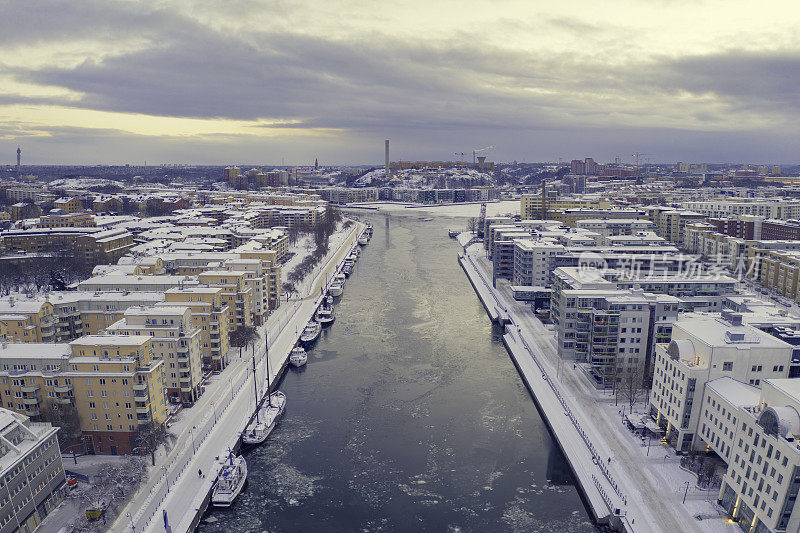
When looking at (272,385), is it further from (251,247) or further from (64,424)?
(251,247)

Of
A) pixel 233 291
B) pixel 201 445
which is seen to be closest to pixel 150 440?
pixel 201 445

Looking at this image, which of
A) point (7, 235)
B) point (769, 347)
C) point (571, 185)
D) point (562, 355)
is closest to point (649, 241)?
point (562, 355)

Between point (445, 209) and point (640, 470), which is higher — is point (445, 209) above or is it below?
above

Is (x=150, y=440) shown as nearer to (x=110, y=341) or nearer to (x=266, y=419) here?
(x=110, y=341)

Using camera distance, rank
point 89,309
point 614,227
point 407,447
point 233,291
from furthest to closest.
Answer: point 614,227, point 233,291, point 89,309, point 407,447

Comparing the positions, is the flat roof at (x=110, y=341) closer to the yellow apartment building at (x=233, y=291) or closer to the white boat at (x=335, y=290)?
the yellow apartment building at (x=233, y=291)

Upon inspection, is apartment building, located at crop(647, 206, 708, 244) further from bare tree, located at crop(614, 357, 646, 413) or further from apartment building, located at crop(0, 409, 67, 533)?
apartment building, located at crop(0, 409, 67, 533)
